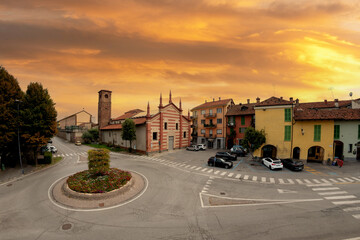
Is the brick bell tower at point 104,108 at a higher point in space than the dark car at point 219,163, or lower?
higher

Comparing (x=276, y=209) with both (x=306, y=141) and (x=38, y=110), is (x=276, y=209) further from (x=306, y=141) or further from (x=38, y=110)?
(x=38, y=110)

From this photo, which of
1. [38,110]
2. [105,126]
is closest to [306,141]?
[38,110]

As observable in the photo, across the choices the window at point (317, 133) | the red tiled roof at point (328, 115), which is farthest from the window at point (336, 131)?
the window at point (317, 133)

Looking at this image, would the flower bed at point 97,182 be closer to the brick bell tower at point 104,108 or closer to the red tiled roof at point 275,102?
the red tiled roof at point 275,102

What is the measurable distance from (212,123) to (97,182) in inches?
1538

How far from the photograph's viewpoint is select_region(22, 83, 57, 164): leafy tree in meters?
23.7

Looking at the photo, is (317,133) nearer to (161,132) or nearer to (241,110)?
(241,110)

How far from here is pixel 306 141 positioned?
28.5 m

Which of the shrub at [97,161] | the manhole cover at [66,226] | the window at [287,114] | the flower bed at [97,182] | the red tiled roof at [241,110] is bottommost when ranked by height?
the manhole cover at [66,226]

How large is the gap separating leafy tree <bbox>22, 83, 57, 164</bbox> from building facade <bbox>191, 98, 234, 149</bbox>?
3869cm

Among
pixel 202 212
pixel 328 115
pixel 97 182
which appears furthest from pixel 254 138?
pixel 97 182

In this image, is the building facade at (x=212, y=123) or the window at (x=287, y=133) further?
the building facade at (x=212, y=123)

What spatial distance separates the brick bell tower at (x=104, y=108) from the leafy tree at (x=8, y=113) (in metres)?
31.3

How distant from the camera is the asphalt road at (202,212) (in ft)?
32.7
